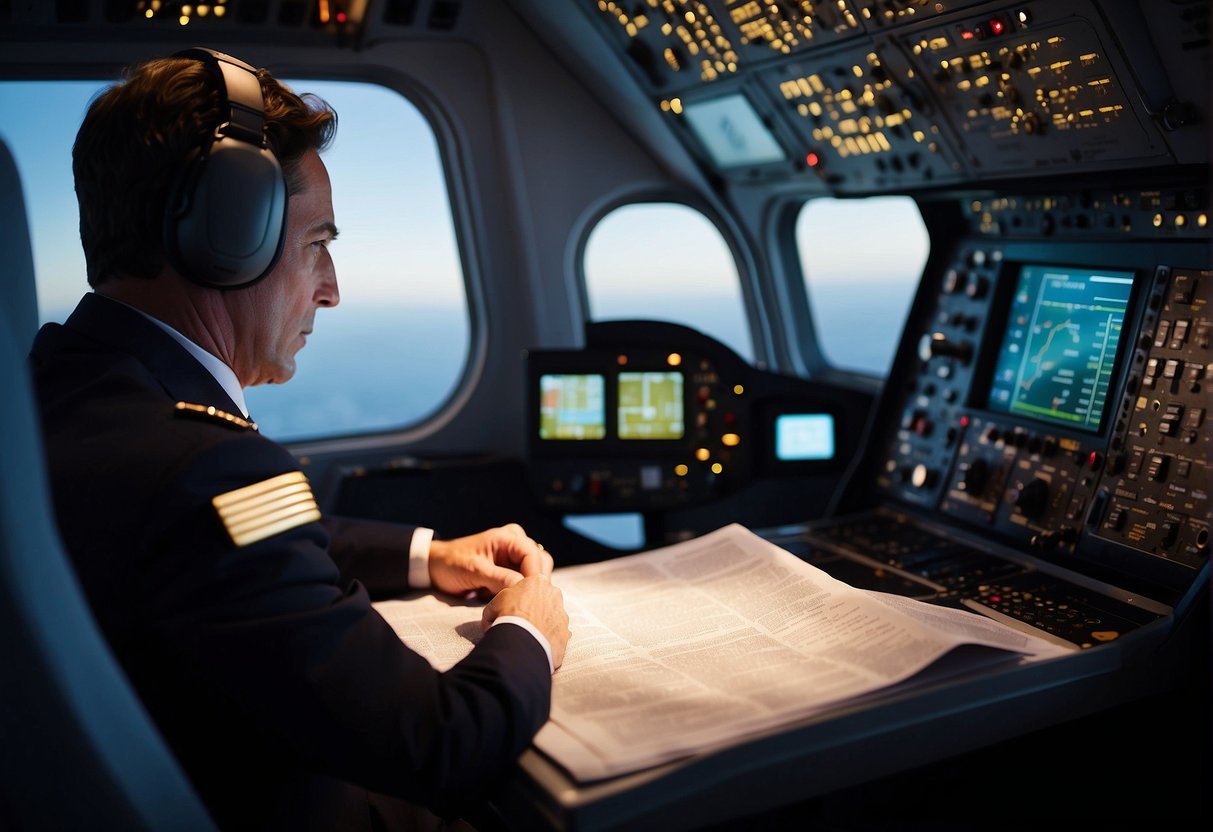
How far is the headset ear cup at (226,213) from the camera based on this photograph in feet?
3.87

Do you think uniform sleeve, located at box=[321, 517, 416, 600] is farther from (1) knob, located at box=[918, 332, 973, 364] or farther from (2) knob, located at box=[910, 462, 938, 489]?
(1) knob, located at box=[918, 332, 973, 364]

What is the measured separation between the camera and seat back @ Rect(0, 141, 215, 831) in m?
0.81

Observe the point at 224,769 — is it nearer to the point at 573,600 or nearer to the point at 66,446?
the point at 66,446

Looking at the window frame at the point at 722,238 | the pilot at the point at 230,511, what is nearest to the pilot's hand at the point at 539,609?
the pilot at the point at 230,511

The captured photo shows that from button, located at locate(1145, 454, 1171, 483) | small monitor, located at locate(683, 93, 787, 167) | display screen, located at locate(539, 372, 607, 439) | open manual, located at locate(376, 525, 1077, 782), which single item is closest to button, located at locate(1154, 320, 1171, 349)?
button, located at locate(1145, 454, 1171, 483)

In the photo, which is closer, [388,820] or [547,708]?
[547,708]

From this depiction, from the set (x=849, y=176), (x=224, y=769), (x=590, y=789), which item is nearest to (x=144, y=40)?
(x=849, y=176)

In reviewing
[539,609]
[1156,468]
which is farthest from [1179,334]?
[539,609]

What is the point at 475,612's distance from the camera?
1497 millimetres

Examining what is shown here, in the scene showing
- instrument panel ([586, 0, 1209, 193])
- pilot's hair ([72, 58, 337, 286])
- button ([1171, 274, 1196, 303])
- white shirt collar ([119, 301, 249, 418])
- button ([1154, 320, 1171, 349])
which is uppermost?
instrument panel ([586, 0, 1209, 193])

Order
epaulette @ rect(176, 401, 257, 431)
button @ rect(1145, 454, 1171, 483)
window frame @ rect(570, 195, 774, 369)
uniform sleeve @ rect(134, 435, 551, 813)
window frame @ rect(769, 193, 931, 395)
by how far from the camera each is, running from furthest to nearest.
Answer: window frame @ rect(570, 195, 774, 369) < window frame @ rect(769, 193, 931, 395) < button @ rect(1145, 454, 1171, 483) < epaulette @ rect(176, 401, 257, 431) < uniform sleeve @ rect(134, 435, 551, 813)

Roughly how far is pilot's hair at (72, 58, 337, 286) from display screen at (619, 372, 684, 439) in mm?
1620

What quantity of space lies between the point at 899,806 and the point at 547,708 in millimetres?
797

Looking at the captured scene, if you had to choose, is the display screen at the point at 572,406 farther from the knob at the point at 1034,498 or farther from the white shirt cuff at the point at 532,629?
the white shirt cuff at the point at 532,629
